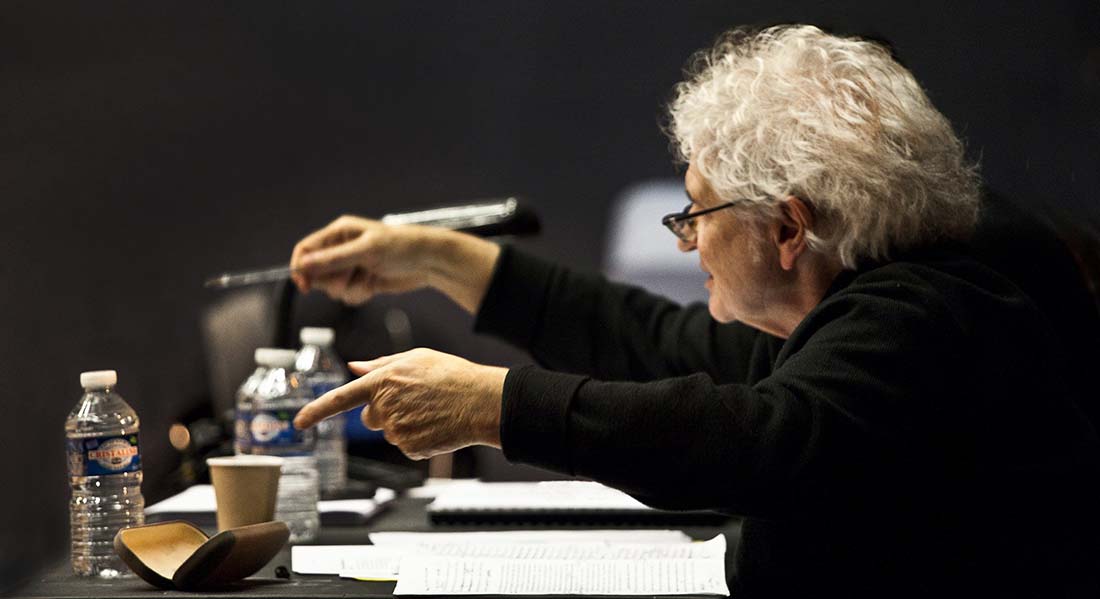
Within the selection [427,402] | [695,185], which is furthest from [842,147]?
[427,402]

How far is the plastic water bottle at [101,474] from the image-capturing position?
1.39 metres

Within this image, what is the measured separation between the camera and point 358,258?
2.00m

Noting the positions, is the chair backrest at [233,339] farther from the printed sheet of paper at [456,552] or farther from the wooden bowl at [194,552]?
the wooden bowl at [194,552]

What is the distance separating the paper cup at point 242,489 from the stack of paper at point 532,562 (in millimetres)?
75

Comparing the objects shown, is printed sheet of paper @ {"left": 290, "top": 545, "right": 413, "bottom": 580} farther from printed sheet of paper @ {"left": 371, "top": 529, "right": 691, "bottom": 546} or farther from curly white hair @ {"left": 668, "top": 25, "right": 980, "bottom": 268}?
curly white hair @ {"left": 668, "top": 25, "right": 980, "bottom": 268}

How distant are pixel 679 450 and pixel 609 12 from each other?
2758mm

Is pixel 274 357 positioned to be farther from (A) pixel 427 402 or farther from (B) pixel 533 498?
A: (A) pixel 427 402

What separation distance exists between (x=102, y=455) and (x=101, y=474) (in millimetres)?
23

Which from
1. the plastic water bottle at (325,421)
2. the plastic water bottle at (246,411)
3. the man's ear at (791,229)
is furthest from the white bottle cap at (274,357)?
the man's ear at (791,229)

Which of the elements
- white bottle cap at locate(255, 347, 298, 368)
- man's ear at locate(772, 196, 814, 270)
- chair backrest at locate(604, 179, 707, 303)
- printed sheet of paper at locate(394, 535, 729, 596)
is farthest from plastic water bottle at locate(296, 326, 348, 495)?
chair backrest at locate(604, 179, 707, 303)

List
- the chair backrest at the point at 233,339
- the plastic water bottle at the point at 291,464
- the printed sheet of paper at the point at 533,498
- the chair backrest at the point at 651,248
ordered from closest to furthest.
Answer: the plastic water bottle at the point at 291,464, the printed sheet of paper at the point at 533,498, the chair backrest at the point at 233,339, the chair backrest at the point at 651,248

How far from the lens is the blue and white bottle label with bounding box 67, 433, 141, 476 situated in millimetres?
1386

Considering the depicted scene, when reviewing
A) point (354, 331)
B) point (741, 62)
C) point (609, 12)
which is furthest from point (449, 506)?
point (609, 12)

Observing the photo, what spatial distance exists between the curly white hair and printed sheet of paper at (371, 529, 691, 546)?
49 cm
